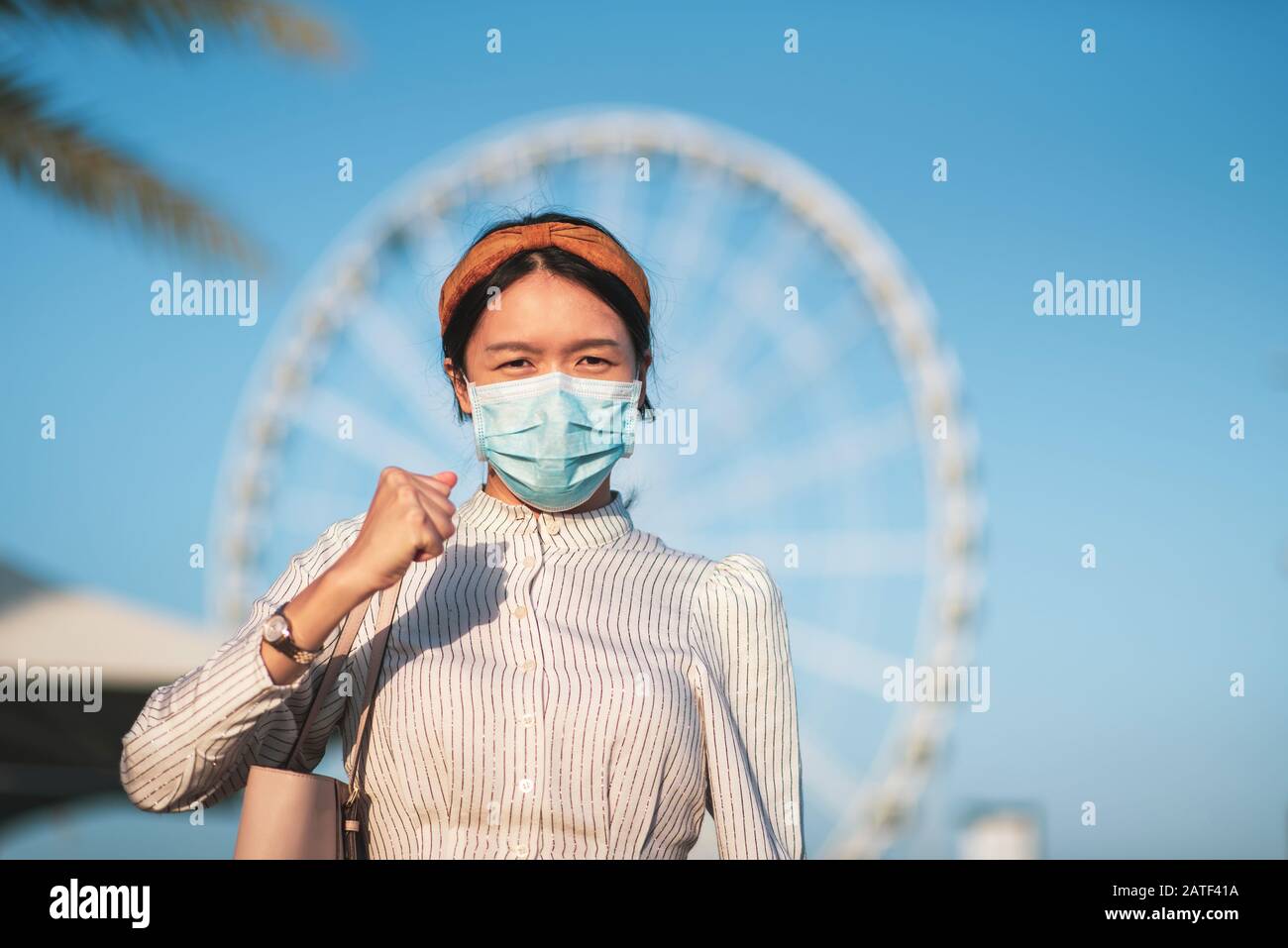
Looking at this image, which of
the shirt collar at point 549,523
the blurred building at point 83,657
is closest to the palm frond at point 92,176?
the blurred building at point 83,657

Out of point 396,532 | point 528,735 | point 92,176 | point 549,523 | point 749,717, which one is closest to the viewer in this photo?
point 396,532

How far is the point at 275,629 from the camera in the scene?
1550 millimetres

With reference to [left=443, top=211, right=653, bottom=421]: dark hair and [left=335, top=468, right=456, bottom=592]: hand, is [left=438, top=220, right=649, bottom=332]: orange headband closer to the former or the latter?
[left=443, top=211, right=653, bottom=421]: dark hair

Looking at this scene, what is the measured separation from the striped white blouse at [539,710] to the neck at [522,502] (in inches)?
1.8

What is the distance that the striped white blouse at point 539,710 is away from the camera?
1.60 meters

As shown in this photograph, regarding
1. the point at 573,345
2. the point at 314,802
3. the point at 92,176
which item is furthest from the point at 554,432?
the point at 92,176

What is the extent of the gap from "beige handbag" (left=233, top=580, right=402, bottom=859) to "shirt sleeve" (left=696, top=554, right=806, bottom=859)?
371 mm

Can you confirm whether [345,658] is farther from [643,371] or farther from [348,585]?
[643,371]

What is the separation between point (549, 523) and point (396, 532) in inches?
14.9

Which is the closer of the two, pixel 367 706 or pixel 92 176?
pixel 367 706

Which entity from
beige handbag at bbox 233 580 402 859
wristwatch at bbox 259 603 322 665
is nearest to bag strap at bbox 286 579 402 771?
beige handbag at bbox 233 580 402 859

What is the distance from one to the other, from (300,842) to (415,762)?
0.46ft

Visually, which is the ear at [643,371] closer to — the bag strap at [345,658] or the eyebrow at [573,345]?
the eyebrow at [573,345]

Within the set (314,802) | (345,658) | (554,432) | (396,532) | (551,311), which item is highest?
(551,311)
